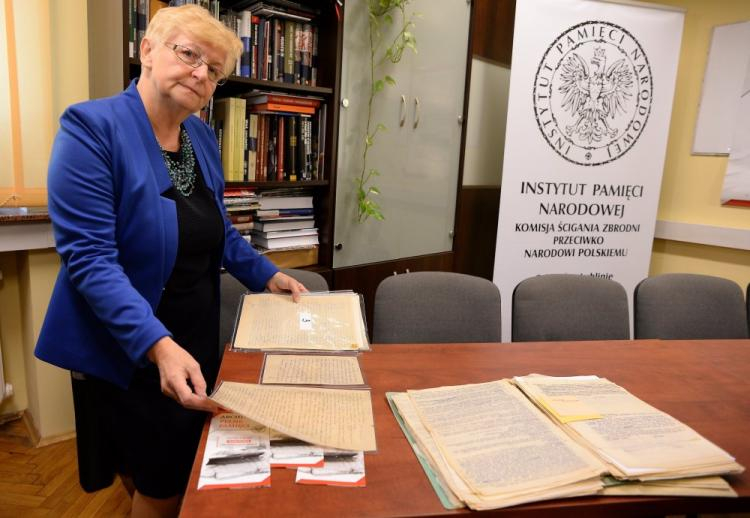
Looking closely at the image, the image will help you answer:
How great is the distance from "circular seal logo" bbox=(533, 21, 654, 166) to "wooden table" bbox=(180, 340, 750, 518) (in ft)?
5.84

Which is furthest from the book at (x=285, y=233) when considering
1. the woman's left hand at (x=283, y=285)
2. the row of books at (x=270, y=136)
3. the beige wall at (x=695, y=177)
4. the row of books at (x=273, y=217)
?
the beige wall at (x=695, y=177)

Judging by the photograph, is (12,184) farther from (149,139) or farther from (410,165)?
(410,165)

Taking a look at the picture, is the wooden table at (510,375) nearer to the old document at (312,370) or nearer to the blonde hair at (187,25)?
the old document at (312,370)

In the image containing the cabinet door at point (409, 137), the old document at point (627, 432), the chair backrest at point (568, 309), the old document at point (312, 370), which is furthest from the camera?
the cabinet door at point (409, 137)

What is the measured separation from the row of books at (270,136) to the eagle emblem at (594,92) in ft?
4.95

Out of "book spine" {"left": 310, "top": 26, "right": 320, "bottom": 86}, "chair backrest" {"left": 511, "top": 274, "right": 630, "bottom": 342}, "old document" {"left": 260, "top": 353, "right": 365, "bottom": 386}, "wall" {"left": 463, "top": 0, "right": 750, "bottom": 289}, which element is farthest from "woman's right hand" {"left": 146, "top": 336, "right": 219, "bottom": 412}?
"wall" {"left": 463, "top": 0, "right": 750, "bottom": 289}

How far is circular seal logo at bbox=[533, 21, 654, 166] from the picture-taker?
10.3 ft

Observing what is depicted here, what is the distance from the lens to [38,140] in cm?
211

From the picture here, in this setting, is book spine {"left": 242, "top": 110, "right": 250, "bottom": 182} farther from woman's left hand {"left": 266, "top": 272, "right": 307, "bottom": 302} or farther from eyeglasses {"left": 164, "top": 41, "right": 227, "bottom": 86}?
eyeglasses {"left": 164, "top": 41, "right": 227, "bottom": 86}

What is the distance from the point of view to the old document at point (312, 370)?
1194 mm

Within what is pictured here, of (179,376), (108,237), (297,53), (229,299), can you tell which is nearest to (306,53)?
(297,53)

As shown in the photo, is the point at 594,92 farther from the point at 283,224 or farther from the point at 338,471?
the point at 338,471

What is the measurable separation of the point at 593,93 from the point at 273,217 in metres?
2.02

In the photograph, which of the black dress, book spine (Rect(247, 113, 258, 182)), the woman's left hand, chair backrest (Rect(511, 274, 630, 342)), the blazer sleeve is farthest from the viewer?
book spine (Rect(247, 113, 258, 182))
